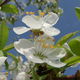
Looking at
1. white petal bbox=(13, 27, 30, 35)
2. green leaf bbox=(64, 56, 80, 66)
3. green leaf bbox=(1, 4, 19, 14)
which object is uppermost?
white petal bbox=(13, 27, 30, 35)

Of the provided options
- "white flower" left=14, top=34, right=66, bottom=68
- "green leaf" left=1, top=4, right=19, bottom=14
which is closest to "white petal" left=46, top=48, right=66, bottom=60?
"white flower" left=14, top=34, right=66, bottom=68

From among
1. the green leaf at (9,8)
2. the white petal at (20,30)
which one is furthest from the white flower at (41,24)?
the green leaf at (9,8)

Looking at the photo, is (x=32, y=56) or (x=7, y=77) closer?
(x=32, y=56)

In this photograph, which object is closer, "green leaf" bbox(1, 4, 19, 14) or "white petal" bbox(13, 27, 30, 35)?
"white petal" bbox(13, 27, 30, 35)

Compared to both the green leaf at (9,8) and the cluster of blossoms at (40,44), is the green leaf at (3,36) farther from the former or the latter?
the green leaf at (9,8)

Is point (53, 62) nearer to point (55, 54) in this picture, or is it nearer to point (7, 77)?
point (55, 54)

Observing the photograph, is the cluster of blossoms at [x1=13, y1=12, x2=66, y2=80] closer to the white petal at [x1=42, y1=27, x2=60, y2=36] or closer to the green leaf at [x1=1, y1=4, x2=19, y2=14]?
the white petal at [x1=42, y1=27, x2=60, y2=36]

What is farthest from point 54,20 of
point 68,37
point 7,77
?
point 7,77
